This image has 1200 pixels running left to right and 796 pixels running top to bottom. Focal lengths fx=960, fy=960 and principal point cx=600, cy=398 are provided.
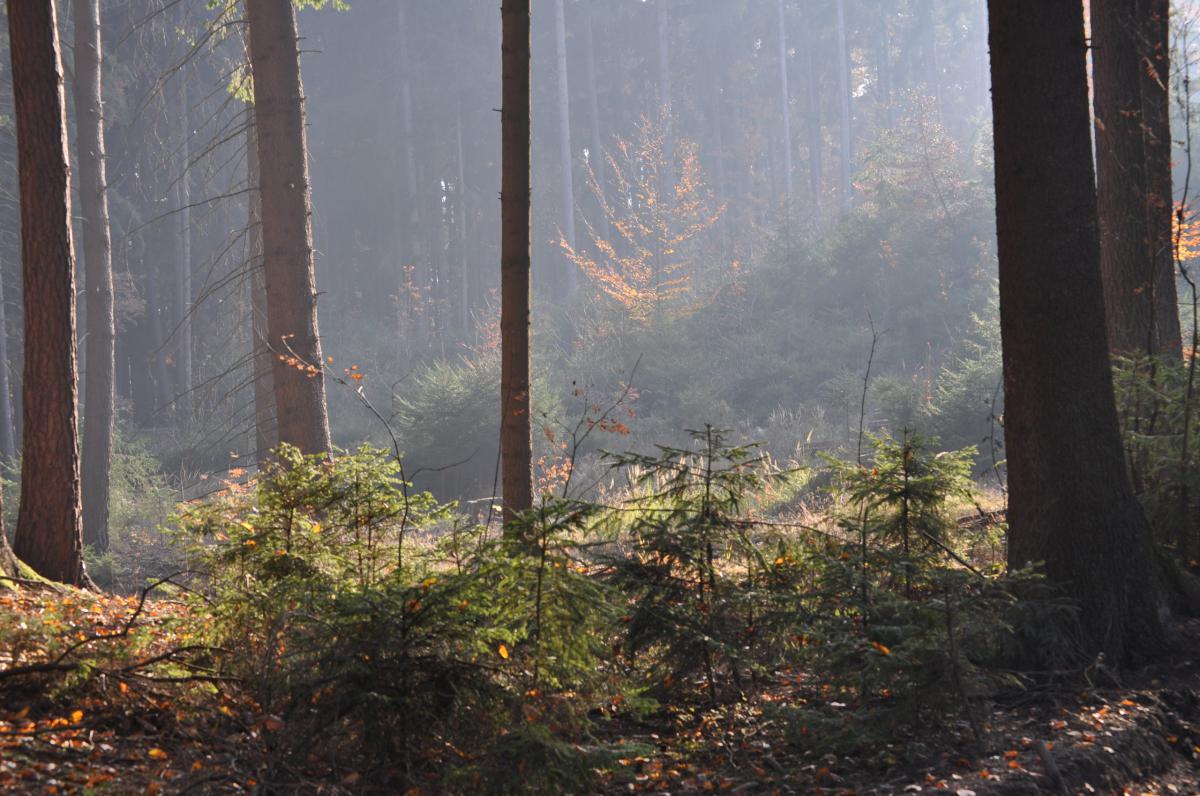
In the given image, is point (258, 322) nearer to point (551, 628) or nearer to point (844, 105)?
point (551, 628)

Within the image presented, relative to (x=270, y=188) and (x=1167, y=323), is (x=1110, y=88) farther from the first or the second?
(x=270, y=188)

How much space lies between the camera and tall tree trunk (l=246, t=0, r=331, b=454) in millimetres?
9969

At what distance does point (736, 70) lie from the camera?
168 feet

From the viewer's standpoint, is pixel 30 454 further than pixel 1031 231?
Yes

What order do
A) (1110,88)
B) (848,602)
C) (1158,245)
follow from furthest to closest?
(1110,88) < (1158,245) < (848,602)

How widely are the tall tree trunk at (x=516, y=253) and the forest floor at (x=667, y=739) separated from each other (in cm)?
307

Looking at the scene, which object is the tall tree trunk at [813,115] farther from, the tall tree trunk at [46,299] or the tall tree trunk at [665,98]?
the tall tree trunk at [46,299]

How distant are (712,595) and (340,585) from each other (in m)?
1.71

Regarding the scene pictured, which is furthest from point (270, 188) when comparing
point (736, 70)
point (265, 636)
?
point (736, 70)

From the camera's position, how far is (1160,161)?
7.23 metres

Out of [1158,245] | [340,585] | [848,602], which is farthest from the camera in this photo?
[1158,245]

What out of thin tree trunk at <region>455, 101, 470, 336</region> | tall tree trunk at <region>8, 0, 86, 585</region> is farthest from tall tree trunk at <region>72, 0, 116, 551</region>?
thin tree trunk at <region>455, 101, 470, 336</region>

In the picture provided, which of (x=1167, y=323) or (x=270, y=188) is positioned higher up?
(x=270, y=188)

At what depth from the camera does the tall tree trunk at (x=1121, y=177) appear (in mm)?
7293
